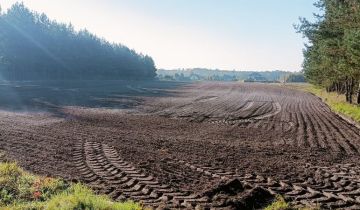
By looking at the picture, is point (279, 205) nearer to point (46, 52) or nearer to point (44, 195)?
point (44, 195)

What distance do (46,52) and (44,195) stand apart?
80764 millimetres

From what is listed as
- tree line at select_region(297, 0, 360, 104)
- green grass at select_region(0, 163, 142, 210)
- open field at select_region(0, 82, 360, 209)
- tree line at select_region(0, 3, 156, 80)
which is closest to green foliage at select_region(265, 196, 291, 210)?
open field at select_region(0, 82, 360, 209)

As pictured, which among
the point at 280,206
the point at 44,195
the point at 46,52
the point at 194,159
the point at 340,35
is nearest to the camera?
the point at 280,206

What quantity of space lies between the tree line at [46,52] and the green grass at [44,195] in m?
66.6

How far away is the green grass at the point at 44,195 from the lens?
300 inches

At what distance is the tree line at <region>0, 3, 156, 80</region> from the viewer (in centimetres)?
7506

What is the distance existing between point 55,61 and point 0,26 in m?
14.1

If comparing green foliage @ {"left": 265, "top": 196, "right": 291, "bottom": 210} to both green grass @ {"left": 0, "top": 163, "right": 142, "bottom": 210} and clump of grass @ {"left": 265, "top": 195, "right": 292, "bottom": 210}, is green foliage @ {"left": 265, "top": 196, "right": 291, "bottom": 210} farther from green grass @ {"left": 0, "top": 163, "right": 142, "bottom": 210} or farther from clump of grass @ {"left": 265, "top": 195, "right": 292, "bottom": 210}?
green grass @ {"left": 0, "top": 163, "right": 142, "bottom": 210}

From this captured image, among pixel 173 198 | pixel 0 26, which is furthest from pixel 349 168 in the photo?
pixel 0 26

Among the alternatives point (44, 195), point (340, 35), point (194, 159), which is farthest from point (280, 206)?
point (340, 35)

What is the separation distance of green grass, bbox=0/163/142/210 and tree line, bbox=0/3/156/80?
6656 centimetres

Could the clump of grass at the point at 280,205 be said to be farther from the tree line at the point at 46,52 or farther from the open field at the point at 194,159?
the tree line at the point at 46,52

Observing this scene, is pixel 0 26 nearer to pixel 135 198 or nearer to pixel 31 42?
pixel 31 42

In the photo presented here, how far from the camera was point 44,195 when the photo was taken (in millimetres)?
8633
